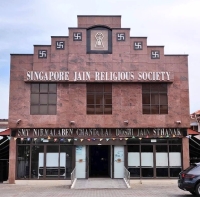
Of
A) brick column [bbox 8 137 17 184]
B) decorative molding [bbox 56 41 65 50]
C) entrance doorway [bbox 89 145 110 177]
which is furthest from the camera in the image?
entrance doorway [bbox 89 145 110 177]

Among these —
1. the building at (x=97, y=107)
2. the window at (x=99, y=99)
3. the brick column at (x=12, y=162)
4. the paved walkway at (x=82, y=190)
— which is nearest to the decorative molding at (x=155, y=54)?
the building at (x=97, y=107)

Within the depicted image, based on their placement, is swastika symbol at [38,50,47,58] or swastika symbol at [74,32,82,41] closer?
swastika symbol at [38,50,47,58]

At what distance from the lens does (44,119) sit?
86.6 ft

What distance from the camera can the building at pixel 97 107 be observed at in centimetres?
2641

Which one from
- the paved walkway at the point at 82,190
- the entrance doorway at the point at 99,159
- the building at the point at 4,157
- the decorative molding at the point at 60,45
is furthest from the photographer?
the entrance doorway at the point at 99,159

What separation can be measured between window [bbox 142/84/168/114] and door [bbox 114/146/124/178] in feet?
10.4

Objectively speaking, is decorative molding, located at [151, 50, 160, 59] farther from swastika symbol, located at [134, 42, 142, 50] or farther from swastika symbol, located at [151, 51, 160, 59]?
swastika symbol, located at [134, 42, 142, 50]

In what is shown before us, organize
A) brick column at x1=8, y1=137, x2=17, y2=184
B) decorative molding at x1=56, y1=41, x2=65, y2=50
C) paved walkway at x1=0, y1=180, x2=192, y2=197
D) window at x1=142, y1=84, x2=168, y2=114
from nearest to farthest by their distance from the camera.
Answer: paved walkway at x1=0, y1=180, x2=192, y2=197
brick column at x1=8, y1=137, x2=17, y2=184
window at x1=142, y1=84, x2=168, y2=114
decorative molding at x1=56, y1=41, x2=65, y2=50

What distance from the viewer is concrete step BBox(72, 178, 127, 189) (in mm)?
23750

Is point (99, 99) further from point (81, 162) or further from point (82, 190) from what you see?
point (82, 190)

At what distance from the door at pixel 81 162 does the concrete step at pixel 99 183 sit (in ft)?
2.24

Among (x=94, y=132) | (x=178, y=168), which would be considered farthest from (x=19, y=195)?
(x=178, y=168)

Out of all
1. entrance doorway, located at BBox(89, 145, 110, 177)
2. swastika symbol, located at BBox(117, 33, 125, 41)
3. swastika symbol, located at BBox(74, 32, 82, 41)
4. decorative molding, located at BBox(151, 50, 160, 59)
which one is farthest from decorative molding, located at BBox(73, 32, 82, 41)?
entrance doorway, located at BBox(89, 145, 110, 177)

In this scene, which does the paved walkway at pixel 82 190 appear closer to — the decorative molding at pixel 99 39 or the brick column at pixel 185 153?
the brick column at pixel 185 153
